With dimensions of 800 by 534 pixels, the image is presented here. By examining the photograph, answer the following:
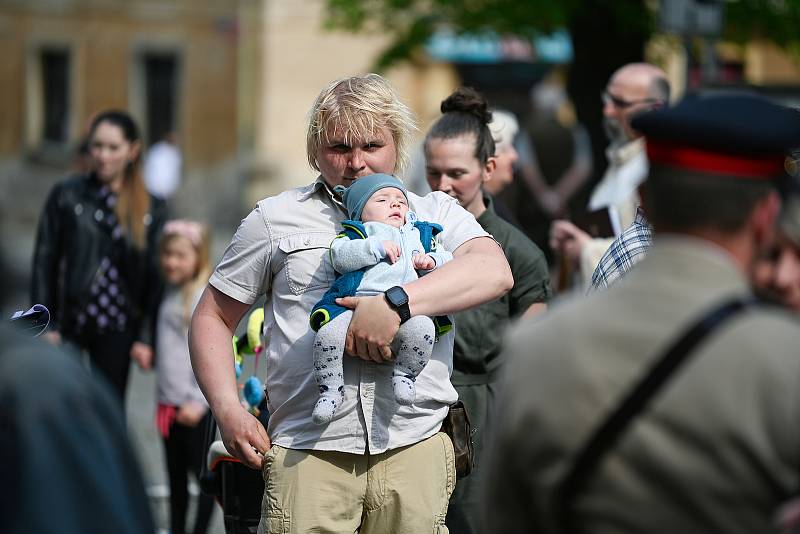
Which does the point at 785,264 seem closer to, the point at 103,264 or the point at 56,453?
the point at 56,453

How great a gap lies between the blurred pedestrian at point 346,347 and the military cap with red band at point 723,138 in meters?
1.45

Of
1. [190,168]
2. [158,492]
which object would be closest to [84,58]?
A: [190,168]

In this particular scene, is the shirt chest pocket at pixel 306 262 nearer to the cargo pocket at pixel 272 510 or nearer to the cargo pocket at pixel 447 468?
the cargo pocket at pixel 272 510

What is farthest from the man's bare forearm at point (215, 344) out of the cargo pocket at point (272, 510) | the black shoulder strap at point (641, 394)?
the black shoulder strap at point (641, 394)

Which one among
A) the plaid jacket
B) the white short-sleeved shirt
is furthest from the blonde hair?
the plaid jacket

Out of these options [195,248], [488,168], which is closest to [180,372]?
[195,248]

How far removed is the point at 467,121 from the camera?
228 inches

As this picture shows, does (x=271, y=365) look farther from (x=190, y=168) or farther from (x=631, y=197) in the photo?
(x=190, y=168)

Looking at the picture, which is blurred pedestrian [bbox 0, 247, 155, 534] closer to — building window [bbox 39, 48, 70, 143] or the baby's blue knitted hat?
the baby's blue knitted hat

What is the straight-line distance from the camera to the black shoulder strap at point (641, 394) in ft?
7.81

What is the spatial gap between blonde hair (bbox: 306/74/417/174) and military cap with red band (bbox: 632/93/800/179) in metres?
1.70

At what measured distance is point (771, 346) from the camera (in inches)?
91.8

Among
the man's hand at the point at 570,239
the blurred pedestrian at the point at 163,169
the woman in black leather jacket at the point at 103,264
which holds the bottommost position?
the blurred pedestrian at the point at 163,169

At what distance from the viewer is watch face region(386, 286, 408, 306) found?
12.8ft
